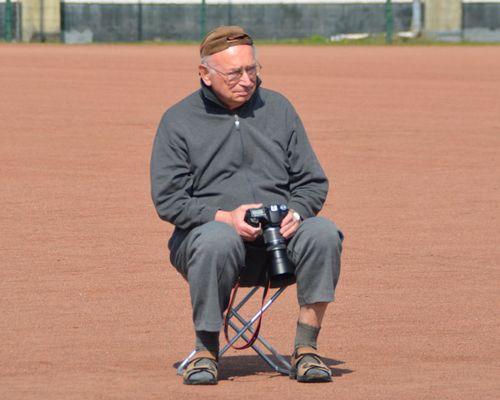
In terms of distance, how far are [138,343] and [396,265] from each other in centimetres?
254

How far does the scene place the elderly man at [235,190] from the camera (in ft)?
18.5

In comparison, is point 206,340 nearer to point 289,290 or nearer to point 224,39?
point 224,39

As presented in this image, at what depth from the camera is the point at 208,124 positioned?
5.94m

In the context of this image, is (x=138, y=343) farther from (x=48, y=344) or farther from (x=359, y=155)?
(x=359, y=155)

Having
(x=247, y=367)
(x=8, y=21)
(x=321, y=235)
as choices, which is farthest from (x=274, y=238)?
(x=8, y=21)

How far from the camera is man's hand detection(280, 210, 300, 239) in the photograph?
5691 mm

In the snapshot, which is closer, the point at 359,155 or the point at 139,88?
the point at 359,155

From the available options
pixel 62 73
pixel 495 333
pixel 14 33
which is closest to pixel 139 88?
pixel 62 73

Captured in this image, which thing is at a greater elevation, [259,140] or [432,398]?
[259,140]

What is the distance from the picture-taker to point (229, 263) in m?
5.57

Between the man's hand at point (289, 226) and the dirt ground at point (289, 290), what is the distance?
0.62 metres

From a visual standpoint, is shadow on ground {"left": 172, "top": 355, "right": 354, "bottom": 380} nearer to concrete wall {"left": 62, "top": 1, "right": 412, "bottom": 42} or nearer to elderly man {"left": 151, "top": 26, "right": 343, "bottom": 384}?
elderly man {"left": 151, "top": 26, "right": 343, "bottom": 384}

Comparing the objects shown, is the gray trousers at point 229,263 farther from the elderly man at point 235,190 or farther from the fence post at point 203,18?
the fence post at point 203,18

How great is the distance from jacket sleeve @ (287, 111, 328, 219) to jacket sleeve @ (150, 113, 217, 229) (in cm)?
43
